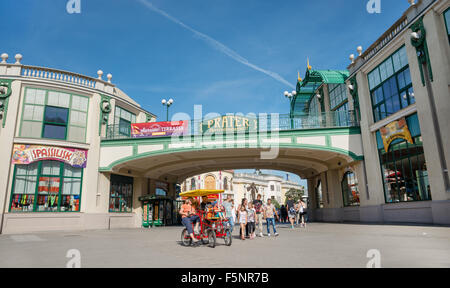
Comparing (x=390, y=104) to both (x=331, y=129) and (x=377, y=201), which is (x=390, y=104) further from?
(x=377, y=201)

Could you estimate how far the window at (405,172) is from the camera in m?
15.4

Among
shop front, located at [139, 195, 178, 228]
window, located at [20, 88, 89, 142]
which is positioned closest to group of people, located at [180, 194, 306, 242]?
shop front, located at [139, 195, 178, 228]

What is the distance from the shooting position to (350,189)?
72.6 feet

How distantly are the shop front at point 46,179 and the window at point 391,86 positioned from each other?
65.1 feet

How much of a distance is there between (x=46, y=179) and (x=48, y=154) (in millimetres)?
1633

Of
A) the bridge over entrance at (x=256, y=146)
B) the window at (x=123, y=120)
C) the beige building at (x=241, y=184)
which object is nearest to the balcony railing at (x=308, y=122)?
the bridge over entrance at (x=256, y=146)

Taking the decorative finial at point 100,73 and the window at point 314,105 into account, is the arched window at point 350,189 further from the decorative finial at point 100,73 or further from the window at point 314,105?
the decorative finial at point 100,73

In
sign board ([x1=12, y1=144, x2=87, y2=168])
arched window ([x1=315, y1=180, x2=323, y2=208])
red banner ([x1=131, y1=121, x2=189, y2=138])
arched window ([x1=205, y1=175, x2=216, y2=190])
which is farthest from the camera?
arched window ([x1=205, y1=175, x2=216, y2=190])

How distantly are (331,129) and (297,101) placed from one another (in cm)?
1265

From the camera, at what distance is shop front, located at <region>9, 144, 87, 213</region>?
19.4 metres

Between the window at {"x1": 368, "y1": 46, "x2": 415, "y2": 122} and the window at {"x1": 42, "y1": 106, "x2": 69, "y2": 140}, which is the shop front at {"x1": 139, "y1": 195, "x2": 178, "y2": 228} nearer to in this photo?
the window at {"x1": 42, "y1": 106, "x2": 69, "y2": 140}

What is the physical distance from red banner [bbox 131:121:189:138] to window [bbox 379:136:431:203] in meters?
12.8

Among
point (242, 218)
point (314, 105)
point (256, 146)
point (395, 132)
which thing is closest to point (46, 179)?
point (256, 146)

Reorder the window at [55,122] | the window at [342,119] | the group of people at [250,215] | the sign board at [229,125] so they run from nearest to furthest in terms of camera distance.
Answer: the group of people at [250,215], the sign board at [229,125], the window at [55,122], the window at [342,119]
